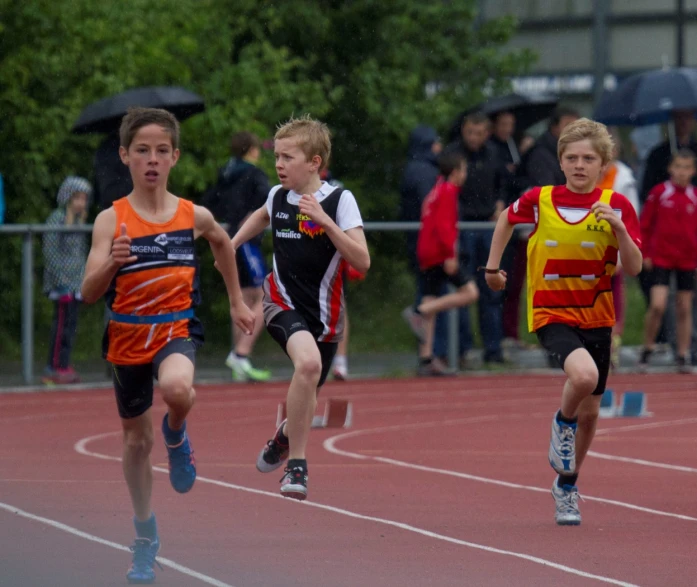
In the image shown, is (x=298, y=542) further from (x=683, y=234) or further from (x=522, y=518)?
(x=683, y=234)

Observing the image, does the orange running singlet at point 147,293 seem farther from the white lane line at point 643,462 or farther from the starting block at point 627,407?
the starting block at point 627,407

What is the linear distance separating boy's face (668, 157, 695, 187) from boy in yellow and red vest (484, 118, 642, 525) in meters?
8.29

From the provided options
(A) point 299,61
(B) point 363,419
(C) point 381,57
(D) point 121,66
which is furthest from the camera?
(C) point 381,57

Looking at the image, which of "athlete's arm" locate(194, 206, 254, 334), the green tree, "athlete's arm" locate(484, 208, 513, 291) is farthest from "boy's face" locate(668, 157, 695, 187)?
"athlete's arm" locate(194, 206, 254, 334)

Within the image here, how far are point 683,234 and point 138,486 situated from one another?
35.1 ft

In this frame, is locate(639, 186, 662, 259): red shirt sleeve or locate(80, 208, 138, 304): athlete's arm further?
locate(639, 186, 662, 259): red shirt sleeve

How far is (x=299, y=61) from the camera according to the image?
20.3 meters

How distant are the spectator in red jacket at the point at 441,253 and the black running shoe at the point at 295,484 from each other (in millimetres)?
8415

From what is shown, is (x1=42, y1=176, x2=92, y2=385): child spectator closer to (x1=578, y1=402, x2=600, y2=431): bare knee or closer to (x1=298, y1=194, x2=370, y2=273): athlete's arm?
(x1=298, y1=194, x2=370, y2=273): athlete's arm

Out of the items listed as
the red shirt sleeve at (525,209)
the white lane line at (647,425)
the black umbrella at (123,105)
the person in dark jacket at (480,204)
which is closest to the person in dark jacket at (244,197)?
the black umbrella at (123,105)

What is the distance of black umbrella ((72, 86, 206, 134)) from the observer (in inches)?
609

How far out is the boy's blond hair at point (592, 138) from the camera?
8469mm

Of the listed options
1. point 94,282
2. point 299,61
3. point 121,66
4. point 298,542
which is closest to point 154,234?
point 94,282

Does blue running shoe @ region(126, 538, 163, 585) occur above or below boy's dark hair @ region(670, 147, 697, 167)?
below
